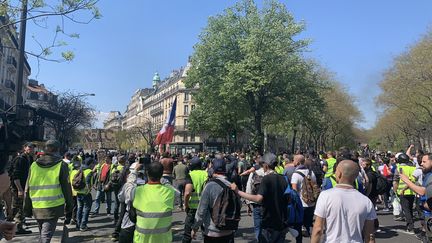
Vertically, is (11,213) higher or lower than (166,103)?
lower

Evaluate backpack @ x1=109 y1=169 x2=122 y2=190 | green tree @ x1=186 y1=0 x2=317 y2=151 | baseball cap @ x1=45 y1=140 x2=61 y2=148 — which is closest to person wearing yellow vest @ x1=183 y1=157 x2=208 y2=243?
baseball cap @ x1=45 y1=140 x2=61 y2=148

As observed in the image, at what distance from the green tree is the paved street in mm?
22200

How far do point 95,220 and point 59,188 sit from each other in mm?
5435

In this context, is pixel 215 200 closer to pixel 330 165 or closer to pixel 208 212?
pixel 208 212

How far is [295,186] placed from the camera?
733 centimetres

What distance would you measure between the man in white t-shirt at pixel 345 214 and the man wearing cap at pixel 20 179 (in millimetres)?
6657

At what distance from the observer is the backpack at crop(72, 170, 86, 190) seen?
9.64 meters

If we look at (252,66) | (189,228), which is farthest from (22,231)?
(252,66)

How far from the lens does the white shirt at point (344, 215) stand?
3.63 metres

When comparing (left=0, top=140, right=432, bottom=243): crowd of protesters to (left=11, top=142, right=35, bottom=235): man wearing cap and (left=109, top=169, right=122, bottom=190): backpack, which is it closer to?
(left=11, top=142, right=35, bottom=235): man wearing cap

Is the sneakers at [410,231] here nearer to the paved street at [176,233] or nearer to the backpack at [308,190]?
the paved street at [176,233]

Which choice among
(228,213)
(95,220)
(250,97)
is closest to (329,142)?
(250,97)

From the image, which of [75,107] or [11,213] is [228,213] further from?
[75,107]

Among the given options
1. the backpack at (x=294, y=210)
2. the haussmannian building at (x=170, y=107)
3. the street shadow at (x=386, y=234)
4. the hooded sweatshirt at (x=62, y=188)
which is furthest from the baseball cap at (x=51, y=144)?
the haussmannian building at (x=170, y=107)
